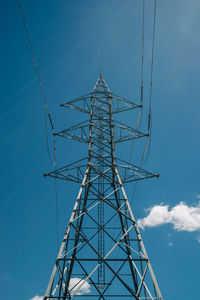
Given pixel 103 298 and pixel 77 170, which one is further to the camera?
pixel 77 170

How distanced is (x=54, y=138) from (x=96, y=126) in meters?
2.47

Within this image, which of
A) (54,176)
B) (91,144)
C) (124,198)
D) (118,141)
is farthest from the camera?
(118,141)

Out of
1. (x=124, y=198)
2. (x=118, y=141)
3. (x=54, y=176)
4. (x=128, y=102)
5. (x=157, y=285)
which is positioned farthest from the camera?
(x=128, y=102)

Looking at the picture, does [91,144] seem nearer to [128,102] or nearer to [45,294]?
[128,102]

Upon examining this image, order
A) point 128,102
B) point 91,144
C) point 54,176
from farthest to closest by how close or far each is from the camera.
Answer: point 128,102
point 91,144
point 54,176

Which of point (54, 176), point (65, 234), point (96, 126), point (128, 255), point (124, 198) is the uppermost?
point (96, 126)

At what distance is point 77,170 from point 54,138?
256 cm

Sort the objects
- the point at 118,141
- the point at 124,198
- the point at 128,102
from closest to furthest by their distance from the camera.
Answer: the point at 124,198 → the point at 118,141 → the point at 128,102

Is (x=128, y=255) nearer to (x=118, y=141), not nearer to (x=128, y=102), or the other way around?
(x=118, y=141)

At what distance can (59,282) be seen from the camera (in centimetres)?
689

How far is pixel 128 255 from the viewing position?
25.9ft

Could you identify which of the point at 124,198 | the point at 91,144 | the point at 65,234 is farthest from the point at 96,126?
the point at 65,234

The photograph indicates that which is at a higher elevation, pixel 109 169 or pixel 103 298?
pixel 109 169

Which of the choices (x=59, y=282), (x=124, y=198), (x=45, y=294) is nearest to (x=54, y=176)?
(x=124, y=198)
